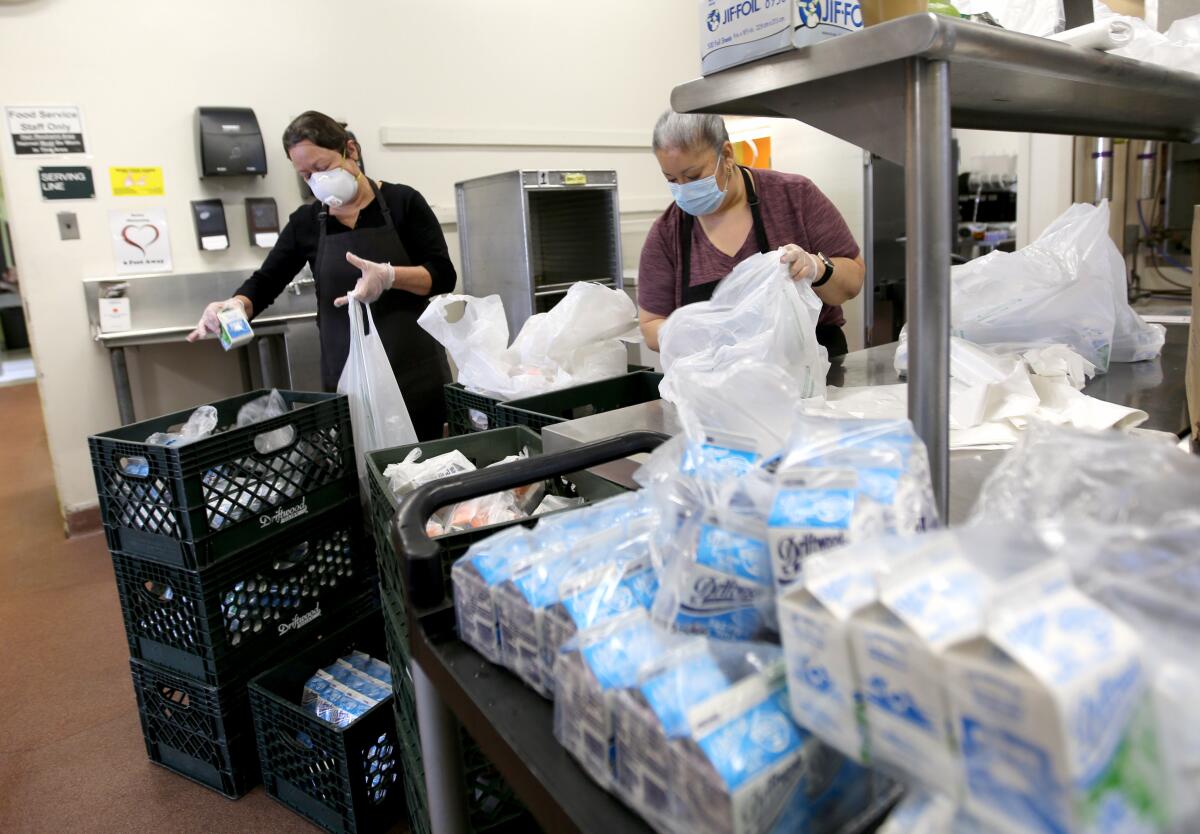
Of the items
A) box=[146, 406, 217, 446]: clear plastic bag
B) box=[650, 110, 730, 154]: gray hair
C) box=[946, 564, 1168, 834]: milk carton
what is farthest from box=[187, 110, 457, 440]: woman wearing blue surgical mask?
box=[946, 564, 1168, 834]: milk carton

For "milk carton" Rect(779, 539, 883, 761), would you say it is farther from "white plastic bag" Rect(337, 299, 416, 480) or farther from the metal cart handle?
"white plastic bag" Rect(337, 299, 416, 480)

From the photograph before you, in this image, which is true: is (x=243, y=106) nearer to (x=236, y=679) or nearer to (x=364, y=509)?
(x=364, y=509)

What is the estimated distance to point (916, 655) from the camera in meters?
0.39

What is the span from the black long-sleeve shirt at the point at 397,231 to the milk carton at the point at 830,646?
2.40 meters

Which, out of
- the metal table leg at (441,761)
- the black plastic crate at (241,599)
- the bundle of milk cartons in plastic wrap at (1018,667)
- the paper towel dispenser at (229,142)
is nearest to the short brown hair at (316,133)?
the black plastic crate at (241,599)

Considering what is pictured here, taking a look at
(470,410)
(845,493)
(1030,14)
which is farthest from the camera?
(470,410)

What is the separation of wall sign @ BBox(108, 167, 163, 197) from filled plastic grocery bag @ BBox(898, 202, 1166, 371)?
3446mm

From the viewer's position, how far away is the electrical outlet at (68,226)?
3529 mm

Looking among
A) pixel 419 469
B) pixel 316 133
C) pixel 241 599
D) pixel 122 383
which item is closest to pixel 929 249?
pixel 419 469

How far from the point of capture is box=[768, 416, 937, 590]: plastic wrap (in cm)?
53

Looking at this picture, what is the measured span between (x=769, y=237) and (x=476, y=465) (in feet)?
3.19

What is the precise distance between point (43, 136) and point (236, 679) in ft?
9.37

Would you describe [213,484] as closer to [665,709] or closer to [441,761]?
[441,761]

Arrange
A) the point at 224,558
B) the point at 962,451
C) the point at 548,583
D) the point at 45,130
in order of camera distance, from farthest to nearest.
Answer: the point at 45,130 < the point at 224,558 < the point at 962,451 < the point at 548,583
